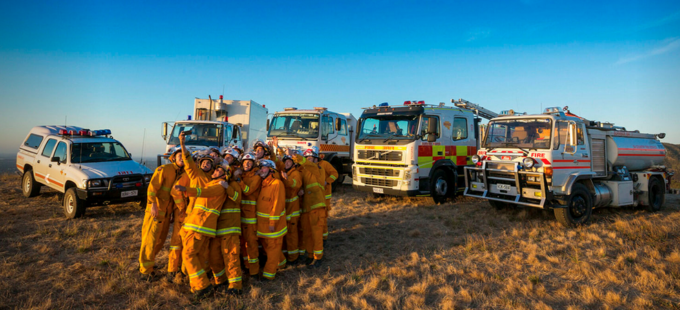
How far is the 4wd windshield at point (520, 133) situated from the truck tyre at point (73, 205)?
29.8 feet

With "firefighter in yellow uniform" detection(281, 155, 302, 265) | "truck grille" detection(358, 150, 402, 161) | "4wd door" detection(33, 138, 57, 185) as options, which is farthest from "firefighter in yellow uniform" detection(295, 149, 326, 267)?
"4wd door" detection(33, 138, 57, 185)

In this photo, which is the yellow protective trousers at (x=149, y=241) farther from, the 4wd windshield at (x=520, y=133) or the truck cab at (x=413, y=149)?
the 4wd windshield at (x=520, y=133)

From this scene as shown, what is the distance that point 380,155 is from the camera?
9.65 metres

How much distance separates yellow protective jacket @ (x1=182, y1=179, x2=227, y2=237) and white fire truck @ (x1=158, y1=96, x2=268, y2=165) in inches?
229

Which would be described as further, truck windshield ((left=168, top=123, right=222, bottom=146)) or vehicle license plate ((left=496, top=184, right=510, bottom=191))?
truck windshield ((left=168, top=123, right=222, bottom=146))

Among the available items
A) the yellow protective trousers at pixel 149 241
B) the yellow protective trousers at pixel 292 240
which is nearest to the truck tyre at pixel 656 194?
the yellow protective trousers at pixel 292 240

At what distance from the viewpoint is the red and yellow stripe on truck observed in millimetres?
9250

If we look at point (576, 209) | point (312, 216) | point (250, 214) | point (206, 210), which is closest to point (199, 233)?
point (206, 210)

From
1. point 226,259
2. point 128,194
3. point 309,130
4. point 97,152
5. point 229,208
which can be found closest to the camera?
point 226,259

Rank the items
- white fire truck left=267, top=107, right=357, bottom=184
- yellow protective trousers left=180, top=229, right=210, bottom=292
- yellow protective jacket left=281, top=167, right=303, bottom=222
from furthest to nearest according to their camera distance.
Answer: white fire truck left=267, top=107, right=357, bottom=184 < yellow protective jacket left=281, top=167, right=303, bottom=222 < yellow protective trousers left=180, top=229, right=210, bottom=292

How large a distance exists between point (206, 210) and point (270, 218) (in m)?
0.79

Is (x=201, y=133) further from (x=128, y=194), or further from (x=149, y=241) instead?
(x=149, y=241)

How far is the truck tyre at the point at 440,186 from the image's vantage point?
381 inches

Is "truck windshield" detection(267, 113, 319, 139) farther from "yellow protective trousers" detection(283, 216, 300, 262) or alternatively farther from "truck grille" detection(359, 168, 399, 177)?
"yellow protective trousers" detection(283, 216, 300, 262)
